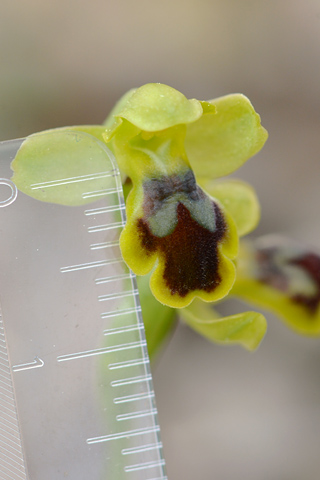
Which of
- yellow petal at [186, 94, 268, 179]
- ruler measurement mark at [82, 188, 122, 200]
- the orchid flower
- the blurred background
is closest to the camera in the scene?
the orchid flower

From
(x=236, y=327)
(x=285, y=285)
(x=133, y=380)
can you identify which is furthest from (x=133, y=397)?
(x=285, y=285)

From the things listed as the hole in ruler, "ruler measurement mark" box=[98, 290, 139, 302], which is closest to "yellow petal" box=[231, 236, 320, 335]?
"ruler measurement mark" box=[98, 290, 139, 302]

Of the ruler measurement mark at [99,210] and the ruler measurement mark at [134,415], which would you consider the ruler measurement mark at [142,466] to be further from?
the ruler measurement mark at [99,210]

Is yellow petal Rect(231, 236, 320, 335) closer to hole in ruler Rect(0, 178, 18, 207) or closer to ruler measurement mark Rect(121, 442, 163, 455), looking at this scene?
ruler measurement mark Rect(121, 442, 163, 455)

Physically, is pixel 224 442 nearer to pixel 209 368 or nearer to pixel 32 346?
pixel 209 368

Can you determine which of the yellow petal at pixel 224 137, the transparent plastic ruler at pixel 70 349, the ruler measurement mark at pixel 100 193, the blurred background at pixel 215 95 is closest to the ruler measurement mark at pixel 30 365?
the transparent plastic ruler at pixel 70 349

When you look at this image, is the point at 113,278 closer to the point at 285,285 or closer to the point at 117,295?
the point at 117,295

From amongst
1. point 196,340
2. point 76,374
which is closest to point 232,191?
point 76,374
